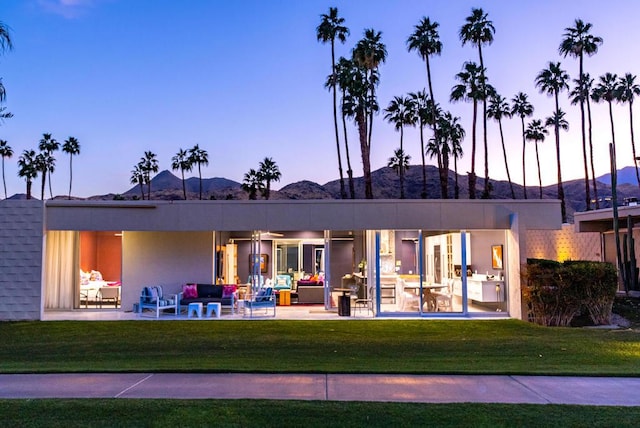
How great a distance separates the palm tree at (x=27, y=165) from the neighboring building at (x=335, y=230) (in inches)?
1653

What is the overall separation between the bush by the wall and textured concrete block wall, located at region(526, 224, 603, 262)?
37.6 ft

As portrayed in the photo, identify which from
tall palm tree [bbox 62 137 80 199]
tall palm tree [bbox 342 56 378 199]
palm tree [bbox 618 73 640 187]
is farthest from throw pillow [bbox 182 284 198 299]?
tall palm tree [bbox 62 137 80 199]

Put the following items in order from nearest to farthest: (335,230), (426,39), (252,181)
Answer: (335,230)
(426,39)
(252,181)

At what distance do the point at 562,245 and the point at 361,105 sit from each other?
1183cm

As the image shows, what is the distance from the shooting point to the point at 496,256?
1509 centimetres

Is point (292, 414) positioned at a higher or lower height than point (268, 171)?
lower

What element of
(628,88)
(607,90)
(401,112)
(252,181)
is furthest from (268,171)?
(628,88)

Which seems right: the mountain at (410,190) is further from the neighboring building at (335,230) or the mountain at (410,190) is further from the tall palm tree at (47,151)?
the neighboring building at (335,230)

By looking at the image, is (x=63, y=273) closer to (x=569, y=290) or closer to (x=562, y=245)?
(x=569, y=290)

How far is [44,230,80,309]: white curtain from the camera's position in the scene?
16.3 metres

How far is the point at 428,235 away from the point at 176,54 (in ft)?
39.9

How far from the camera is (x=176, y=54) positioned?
20891mm

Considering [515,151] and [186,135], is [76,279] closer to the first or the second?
[186,135]

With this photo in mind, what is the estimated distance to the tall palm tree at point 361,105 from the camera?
91.6 ft
